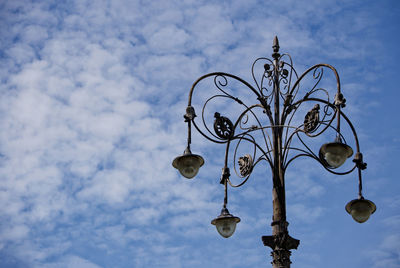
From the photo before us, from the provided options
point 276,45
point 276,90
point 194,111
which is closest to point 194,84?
point 194,111

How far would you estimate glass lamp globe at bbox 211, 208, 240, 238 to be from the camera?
1036 centimetres

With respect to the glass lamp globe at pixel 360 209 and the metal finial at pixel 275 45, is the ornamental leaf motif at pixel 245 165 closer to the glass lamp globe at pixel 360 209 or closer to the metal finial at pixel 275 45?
the glass lamp globe at pixel 360 209

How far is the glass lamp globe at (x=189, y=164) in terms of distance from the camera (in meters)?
10.2

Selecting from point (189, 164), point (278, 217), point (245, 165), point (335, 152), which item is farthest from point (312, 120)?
point (189, 164)

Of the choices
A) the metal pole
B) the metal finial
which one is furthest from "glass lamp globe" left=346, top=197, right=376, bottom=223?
the metal finial

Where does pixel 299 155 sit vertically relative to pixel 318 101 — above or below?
below

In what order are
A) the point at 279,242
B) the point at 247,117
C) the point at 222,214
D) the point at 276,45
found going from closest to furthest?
the point at 279,242, the point at 222,214, the point at 247,117, the point at 276,45

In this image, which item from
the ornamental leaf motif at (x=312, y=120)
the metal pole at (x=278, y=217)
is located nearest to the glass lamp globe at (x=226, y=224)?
the metal pole at (x=278, y=217)

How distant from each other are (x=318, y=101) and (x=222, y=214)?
7.60ft

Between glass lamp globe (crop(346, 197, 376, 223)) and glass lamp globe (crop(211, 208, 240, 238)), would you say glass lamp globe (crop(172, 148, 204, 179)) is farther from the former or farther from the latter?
glass lamp globe (crop(346, 197, 376, 223))

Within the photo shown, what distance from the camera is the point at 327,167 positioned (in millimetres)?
A: 10305

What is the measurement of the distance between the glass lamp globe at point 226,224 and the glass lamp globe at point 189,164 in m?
0.80

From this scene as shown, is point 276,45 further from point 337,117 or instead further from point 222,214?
point 222,214

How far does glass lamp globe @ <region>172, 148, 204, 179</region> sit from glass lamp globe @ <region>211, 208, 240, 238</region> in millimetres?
796
